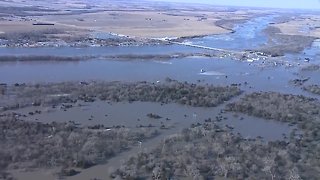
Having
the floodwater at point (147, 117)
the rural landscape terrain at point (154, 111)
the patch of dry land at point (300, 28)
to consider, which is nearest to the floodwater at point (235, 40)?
the rural landscape terrain at point (154, 111)

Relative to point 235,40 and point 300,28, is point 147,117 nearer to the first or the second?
point 235,40

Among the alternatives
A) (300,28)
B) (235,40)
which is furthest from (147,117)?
(300,28)

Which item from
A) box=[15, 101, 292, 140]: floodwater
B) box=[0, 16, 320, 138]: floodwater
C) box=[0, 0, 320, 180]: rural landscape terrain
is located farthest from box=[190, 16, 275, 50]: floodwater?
box=[15, 101, 292, 140]: floodwater

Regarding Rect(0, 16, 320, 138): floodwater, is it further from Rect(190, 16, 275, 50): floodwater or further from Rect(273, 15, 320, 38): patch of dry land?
Rect(273, 15, 320, 38): patch of dry land

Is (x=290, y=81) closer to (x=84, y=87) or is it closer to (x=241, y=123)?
(x=241, y=123)

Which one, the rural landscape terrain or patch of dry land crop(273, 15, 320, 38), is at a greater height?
the rural landscape terrain

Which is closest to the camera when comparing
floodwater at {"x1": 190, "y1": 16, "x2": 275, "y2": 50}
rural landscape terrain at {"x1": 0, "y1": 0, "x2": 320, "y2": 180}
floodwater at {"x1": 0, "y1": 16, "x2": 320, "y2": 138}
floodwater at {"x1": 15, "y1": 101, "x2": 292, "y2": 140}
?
rural landscape terrain at {"x1": 0, "y1": 0, "x2": 320, "y2": 180}

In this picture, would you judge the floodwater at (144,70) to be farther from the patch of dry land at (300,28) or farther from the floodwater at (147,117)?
the patch of dry land at (300,28)

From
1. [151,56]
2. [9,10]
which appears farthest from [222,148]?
[9,10]
